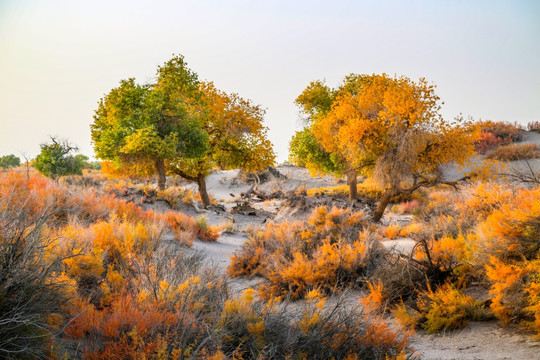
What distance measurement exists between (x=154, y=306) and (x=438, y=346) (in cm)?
326

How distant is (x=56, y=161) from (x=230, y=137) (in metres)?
15.1

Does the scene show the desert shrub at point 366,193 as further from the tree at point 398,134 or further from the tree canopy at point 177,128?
the tree at point 398,134

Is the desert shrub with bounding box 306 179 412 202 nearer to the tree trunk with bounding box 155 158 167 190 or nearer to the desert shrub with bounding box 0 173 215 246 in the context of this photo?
the tree trunk with bounding box 155 158 167 190

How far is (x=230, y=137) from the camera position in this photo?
2234cm

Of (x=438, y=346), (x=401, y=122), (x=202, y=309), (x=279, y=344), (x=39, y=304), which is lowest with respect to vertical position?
(x=438, y=346)

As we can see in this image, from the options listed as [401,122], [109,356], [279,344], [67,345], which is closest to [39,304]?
[67,345]

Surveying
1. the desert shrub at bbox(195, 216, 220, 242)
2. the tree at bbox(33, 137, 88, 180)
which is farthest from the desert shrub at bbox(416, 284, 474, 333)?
the tree at bbox(33, 137, 88, 180)

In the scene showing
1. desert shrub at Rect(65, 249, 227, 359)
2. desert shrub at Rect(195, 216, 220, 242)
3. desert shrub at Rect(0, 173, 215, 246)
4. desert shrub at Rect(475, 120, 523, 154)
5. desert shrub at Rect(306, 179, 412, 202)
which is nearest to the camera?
desert shrub at Rect(65, 249, 227, 359)

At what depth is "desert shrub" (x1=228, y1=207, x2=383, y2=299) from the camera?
6707 millimetres

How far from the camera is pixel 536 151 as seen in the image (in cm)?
3148

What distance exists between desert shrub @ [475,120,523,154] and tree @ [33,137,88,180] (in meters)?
35.8

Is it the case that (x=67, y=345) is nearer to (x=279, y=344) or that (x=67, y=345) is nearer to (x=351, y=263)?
(x=279, y=344)

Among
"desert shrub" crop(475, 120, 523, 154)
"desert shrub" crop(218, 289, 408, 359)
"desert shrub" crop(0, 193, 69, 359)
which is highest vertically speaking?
"desert shrub" crop(475, 120, 523, 154)

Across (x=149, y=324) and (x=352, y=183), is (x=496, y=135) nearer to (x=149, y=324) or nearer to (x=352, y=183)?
(x=352, y=183)
